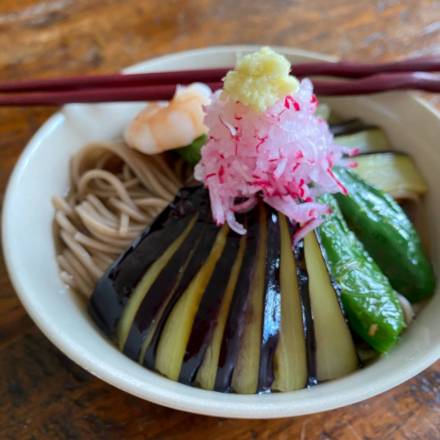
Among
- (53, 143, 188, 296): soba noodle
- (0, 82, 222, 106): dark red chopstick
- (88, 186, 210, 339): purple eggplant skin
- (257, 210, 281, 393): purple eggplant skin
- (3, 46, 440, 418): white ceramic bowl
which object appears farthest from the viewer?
(0, 82, 222, 106): dark red chopstick

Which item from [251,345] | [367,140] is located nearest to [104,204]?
[251,345]

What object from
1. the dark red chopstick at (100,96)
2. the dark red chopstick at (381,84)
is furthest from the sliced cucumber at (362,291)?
the dark red chopstick at (100,96)

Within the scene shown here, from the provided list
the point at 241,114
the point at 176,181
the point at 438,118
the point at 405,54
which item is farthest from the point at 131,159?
the point at 405,54

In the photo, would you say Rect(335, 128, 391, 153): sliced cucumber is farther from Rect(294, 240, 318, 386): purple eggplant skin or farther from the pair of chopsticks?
Rect(294, 240, 318, 386): purple eggplant skin

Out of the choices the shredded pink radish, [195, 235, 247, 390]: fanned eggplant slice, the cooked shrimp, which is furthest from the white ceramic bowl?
the shredded pink radish

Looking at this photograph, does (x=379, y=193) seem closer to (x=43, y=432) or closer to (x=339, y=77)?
(x=339, y=77)

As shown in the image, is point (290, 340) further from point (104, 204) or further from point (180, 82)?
point (180, 82)
